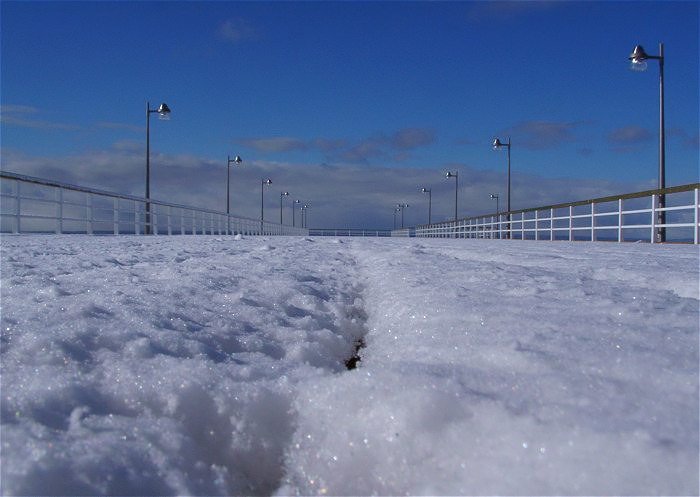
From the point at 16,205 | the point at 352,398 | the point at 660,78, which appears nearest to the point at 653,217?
the point at 660,78

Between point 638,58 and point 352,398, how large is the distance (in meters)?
15.5

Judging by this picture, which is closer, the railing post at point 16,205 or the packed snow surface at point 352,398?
the packed snow surface at point 352,398

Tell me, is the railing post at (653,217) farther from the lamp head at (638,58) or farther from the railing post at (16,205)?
the railing post at (16,205)

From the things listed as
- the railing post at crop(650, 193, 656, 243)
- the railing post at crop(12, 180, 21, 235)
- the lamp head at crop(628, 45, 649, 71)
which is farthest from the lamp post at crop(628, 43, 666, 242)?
the railing post at crop(12, 180, 21, 235)

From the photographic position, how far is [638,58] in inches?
554

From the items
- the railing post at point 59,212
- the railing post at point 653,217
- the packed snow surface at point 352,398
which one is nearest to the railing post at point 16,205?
the railing post at point 59,212

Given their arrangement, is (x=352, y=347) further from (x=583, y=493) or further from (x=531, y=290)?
(x=583, y=493)

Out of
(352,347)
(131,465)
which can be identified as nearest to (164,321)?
(352,347)

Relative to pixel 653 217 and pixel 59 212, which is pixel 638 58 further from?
pixel 59 212

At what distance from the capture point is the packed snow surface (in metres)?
1.06

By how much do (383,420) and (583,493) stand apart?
1.48 feet

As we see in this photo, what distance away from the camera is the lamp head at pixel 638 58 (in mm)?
14023

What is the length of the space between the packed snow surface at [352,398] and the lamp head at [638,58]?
545 inches

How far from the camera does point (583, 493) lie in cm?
94
